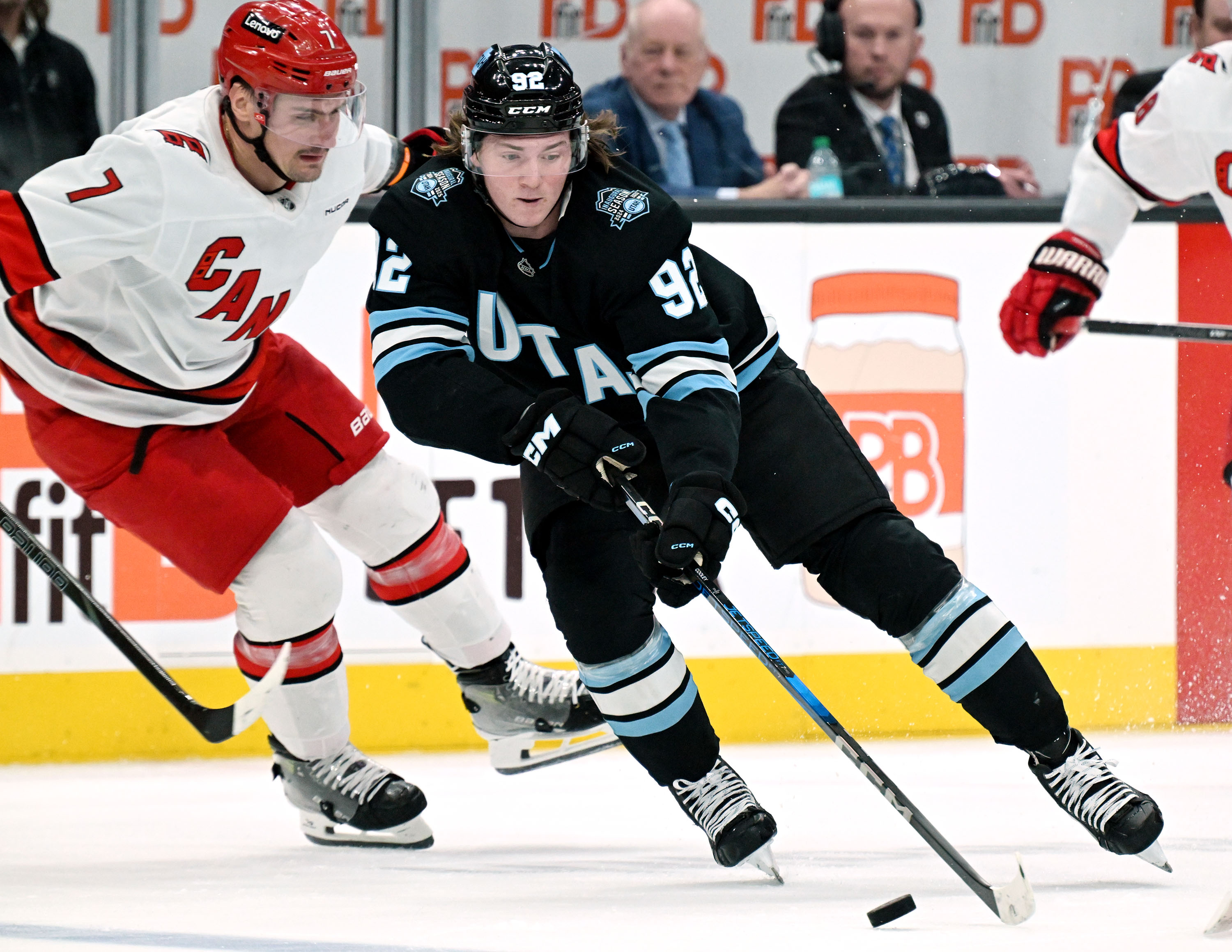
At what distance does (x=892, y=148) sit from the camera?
416cm

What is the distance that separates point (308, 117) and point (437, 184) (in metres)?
0.29

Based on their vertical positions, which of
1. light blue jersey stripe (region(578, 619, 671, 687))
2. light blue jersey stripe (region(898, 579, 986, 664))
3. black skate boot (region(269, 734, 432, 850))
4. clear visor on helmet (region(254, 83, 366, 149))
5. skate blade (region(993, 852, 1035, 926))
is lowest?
black skate boot (region(269, 734, 432, 850))

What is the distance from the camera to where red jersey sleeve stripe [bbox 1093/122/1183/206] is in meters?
3.32

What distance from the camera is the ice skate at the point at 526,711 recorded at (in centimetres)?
308

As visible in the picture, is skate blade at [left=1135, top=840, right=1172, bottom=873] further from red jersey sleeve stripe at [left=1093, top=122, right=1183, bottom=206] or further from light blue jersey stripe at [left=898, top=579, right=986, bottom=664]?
red jersey sleeve stripe at [left=1093, top=122, right=1183, bottom=206]

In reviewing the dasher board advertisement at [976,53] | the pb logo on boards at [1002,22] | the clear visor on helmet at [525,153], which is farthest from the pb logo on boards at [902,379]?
the clear visor on helmet at [525,153]

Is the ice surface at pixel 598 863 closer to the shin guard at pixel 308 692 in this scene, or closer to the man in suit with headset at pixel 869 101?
the shin guard at pixel 308 692

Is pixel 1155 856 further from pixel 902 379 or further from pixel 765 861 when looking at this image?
pixel 902 379

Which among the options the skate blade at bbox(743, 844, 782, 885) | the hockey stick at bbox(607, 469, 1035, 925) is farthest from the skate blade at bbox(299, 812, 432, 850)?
the hockey stick at bbox(607, 469, 1035, 925)

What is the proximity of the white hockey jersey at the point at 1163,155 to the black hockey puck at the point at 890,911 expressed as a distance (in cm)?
157

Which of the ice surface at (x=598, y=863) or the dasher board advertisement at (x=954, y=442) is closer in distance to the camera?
the ice surface at (x=598, y=863)

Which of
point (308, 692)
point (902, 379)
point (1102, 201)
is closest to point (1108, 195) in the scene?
point (1102, 201)

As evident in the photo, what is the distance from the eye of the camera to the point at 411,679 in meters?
3.91

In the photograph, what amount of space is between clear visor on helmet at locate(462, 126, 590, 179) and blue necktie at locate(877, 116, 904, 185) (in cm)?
178
